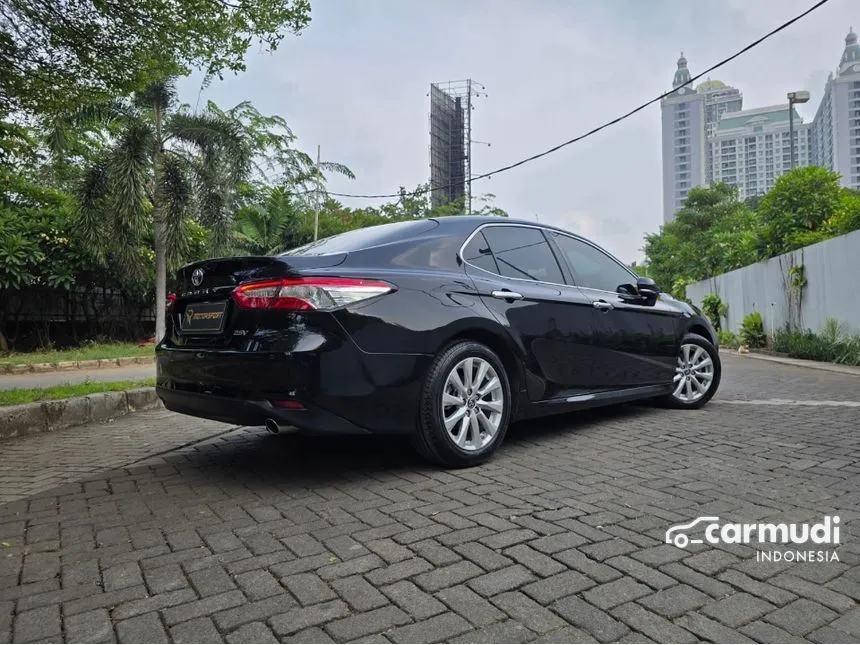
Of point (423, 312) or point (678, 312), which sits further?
point (678, 312)

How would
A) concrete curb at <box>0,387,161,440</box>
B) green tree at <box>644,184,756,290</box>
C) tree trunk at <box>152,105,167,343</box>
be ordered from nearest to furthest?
concrete curb at <box>0,387,161,440</box>
tree trunk at <box>152,105,167,343</box>
green tree at <box>644,184,756,290</box>

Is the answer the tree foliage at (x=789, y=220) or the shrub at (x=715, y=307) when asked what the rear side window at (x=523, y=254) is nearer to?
the tree foliage at (x=789, y=220)

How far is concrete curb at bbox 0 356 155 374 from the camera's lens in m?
11.7

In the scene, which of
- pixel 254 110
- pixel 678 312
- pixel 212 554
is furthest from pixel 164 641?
pixel 254 110

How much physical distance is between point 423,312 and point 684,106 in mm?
109370

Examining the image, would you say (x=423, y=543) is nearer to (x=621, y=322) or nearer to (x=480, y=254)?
(x=480, y=254)

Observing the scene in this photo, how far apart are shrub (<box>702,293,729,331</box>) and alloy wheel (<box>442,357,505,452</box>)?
1838 cm

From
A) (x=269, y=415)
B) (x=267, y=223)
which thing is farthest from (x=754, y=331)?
(x=267, y=223)

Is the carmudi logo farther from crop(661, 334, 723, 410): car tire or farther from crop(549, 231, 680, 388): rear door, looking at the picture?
crop(661, 334, 723, 410): car tire

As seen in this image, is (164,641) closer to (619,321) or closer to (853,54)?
(619,321)

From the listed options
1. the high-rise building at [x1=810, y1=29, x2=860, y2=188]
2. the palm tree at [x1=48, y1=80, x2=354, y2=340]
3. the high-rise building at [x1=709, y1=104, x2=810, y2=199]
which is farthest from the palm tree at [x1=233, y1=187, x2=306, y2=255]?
the high-rise building at [x1=709, y1=104, x2=810, y2=199]

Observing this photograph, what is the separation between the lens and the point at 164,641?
6.14 feet

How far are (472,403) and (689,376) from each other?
111 inches

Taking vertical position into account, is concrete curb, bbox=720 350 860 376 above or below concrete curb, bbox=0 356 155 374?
above
